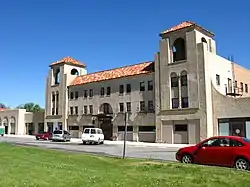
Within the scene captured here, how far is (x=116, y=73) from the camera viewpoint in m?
53.1

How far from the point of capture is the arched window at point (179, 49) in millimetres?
45125

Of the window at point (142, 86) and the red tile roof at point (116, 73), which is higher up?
the red tile roof at point (116, 73)

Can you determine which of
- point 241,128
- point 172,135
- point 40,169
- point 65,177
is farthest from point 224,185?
point 172,135

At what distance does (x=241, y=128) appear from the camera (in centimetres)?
3600

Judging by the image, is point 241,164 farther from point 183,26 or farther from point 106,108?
point 106,108


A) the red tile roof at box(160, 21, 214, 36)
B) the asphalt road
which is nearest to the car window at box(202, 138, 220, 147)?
the asphalt road

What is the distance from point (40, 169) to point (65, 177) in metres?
1.83

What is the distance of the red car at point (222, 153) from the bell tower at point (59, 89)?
4626cm

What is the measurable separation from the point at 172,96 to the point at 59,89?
27.1 metres

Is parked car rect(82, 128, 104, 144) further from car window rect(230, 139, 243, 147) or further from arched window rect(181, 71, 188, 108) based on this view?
car window rect(230, 139, 243, 147)

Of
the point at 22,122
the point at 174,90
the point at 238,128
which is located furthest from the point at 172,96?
the point at 22,122

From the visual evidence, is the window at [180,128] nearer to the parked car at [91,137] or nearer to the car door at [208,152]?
the parked car at [91,137]

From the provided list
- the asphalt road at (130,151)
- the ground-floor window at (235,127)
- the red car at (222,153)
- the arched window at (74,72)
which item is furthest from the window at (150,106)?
the red car at (222,153)

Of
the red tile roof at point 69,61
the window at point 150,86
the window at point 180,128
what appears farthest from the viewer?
the red tile roof at point 69,61
